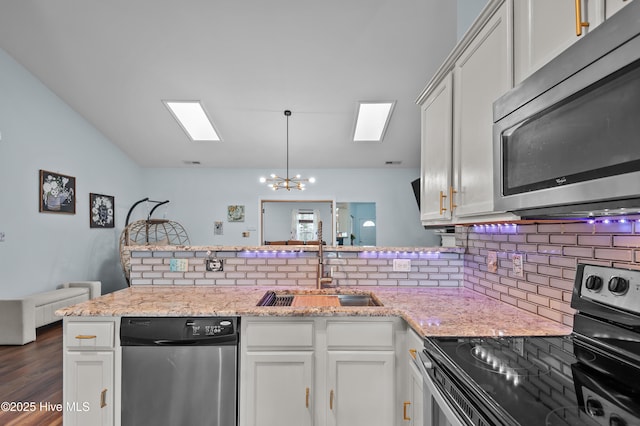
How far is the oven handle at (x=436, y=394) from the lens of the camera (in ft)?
3.08

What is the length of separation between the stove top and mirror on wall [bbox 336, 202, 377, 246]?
21.1 feet

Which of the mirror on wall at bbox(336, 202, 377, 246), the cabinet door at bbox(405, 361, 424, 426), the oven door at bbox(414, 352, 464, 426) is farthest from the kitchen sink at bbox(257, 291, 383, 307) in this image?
the mirror on wall at bbox(336, 202, 377, 246)

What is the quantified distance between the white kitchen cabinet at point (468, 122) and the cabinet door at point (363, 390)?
87cm

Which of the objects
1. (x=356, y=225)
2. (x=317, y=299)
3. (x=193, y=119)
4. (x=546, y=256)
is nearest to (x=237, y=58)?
(x=193, y=119)

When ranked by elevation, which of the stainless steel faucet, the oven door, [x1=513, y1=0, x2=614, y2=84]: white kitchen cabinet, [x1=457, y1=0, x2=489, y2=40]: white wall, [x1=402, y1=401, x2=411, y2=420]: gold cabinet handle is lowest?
[x1=402, y1=401, x2=411, y2=420]: gold cabinet handle

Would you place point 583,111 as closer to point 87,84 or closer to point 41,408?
point 41,408

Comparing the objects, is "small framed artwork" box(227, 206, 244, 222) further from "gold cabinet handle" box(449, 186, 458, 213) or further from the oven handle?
the oven handle

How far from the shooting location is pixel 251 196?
664 cm

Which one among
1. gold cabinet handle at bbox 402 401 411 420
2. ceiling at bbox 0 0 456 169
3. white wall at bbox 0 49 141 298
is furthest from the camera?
white wall at bbox 0 49 141 298

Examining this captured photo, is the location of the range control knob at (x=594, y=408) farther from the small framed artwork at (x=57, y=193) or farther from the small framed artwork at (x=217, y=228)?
the small framed artwork at (x=217, y=228)

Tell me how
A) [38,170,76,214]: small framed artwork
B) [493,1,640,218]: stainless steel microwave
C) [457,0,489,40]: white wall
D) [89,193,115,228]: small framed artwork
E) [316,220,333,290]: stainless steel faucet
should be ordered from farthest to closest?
1. [89,193,115,228]: small framed artwork
2. [38,170,76,214]: small framed artwork
3. [457,0,489,40]: white wall
4. [316,220,333,290]: stainless steel faucet
5. [493,1,640,218]: stainless steel microwave

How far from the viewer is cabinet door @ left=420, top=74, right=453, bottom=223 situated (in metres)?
1.68

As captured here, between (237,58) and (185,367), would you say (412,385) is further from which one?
(237,58)

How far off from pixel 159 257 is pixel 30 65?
3844 millimetres
